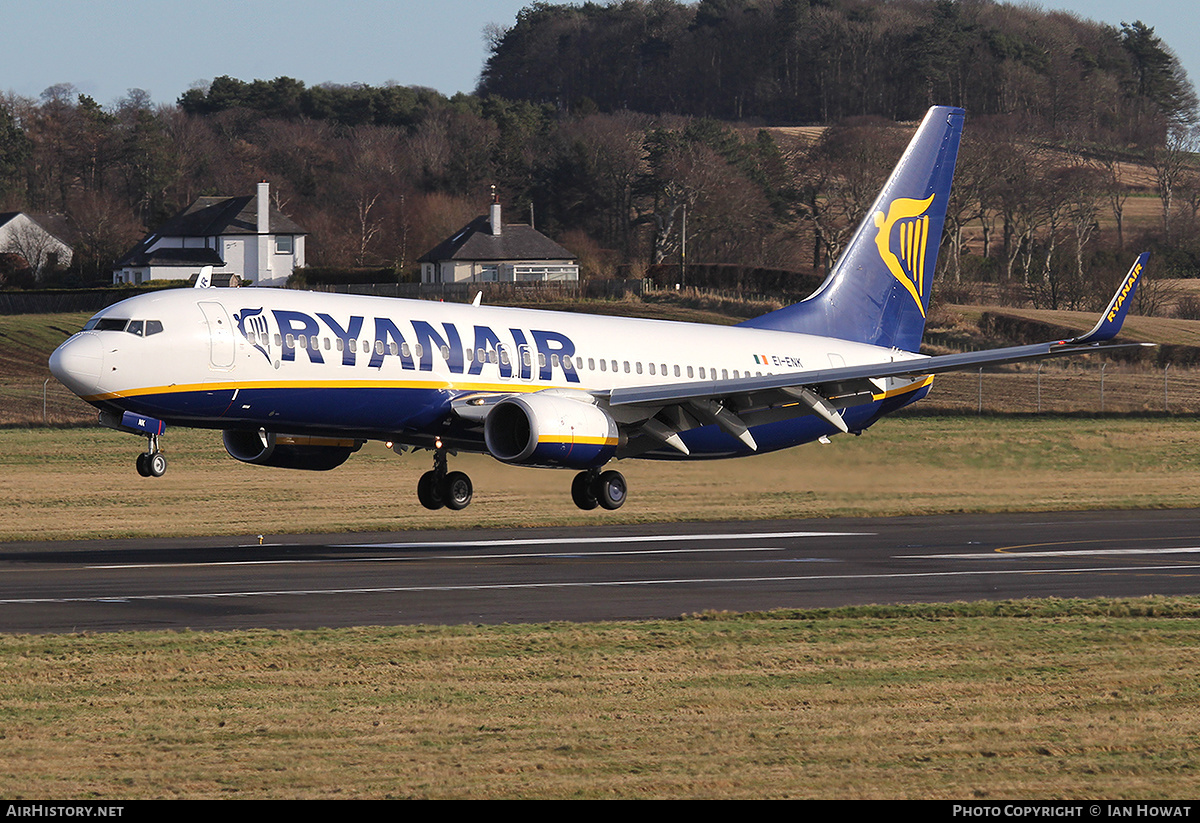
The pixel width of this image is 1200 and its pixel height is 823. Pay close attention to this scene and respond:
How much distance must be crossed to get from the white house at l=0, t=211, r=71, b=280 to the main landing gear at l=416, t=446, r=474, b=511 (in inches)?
4590

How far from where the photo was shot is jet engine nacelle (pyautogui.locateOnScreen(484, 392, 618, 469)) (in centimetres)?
3334

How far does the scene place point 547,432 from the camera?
3334 centimetres

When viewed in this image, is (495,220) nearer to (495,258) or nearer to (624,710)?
(495,258)

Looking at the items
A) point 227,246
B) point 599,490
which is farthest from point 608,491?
point 227,246

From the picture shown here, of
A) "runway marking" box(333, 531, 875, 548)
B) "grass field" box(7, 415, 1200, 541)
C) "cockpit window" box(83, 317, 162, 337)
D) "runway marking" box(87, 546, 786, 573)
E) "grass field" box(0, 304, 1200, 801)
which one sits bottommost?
"grass field" box(7, 415, 1200, 541)

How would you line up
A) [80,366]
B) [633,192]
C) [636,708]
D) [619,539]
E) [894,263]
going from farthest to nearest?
[633,192], [894,263], [619,539], [80,366], [636,708]

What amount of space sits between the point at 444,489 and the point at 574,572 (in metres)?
6.79

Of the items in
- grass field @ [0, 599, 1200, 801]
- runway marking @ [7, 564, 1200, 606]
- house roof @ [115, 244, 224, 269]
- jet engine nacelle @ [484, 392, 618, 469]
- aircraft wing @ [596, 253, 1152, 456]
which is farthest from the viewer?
house roof @ [115, 244, 224, 269]

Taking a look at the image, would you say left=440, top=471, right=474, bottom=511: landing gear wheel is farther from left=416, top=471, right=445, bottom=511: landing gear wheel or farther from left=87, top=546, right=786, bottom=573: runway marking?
left=87, top=546, right=786, bottom=573: runway marking

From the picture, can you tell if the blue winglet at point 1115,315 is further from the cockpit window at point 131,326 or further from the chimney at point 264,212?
the chimney at point 264,212

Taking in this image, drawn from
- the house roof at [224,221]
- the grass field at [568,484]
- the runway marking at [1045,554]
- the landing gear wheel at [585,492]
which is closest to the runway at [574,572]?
the runway marking at [1045,554]

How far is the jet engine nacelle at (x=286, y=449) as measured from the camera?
35125 millimetres

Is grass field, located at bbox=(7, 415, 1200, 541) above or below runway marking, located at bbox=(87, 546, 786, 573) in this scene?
below

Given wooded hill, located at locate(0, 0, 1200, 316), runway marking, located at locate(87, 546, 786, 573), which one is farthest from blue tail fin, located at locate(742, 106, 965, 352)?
wooded hill, located at locate(0, 0, 1200, 316)
